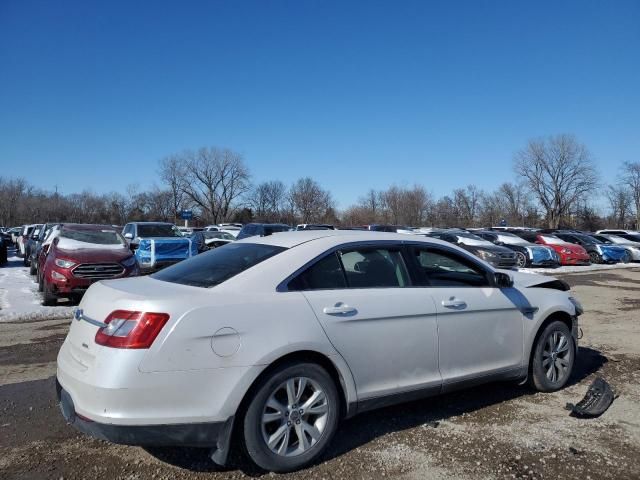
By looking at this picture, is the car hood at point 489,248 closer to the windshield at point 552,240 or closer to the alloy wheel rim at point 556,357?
the windshield at point 552,240

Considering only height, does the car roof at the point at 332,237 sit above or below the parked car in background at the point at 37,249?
above

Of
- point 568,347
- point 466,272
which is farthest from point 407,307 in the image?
point 568,347

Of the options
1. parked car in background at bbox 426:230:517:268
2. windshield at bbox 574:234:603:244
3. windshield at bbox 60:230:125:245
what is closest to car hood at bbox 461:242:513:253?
parked car in background at bbox 426:230:517:268

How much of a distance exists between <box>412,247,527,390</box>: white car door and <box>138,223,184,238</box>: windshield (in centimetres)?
1404

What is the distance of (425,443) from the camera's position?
150 inches

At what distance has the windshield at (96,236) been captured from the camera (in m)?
11.4

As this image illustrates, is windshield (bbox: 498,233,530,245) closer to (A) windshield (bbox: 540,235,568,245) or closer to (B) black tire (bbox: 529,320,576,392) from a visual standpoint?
(A) windshield (bbox: 540,235,568,245)

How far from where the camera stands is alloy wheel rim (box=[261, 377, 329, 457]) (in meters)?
3.27

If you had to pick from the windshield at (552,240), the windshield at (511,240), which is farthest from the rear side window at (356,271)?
the windshield at (552,240)

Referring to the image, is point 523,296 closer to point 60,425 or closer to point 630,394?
point 630,394

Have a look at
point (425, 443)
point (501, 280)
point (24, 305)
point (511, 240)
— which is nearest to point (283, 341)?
point (425, 443)

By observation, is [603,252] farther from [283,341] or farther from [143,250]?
[283,341]

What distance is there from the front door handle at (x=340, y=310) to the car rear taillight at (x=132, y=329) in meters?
1.12

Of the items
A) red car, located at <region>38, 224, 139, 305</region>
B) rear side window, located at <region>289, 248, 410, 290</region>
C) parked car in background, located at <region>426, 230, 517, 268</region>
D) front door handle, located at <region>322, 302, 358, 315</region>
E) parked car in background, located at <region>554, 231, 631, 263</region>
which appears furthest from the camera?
parked car in background, located at <region>554, 231, 631, 263</region>
